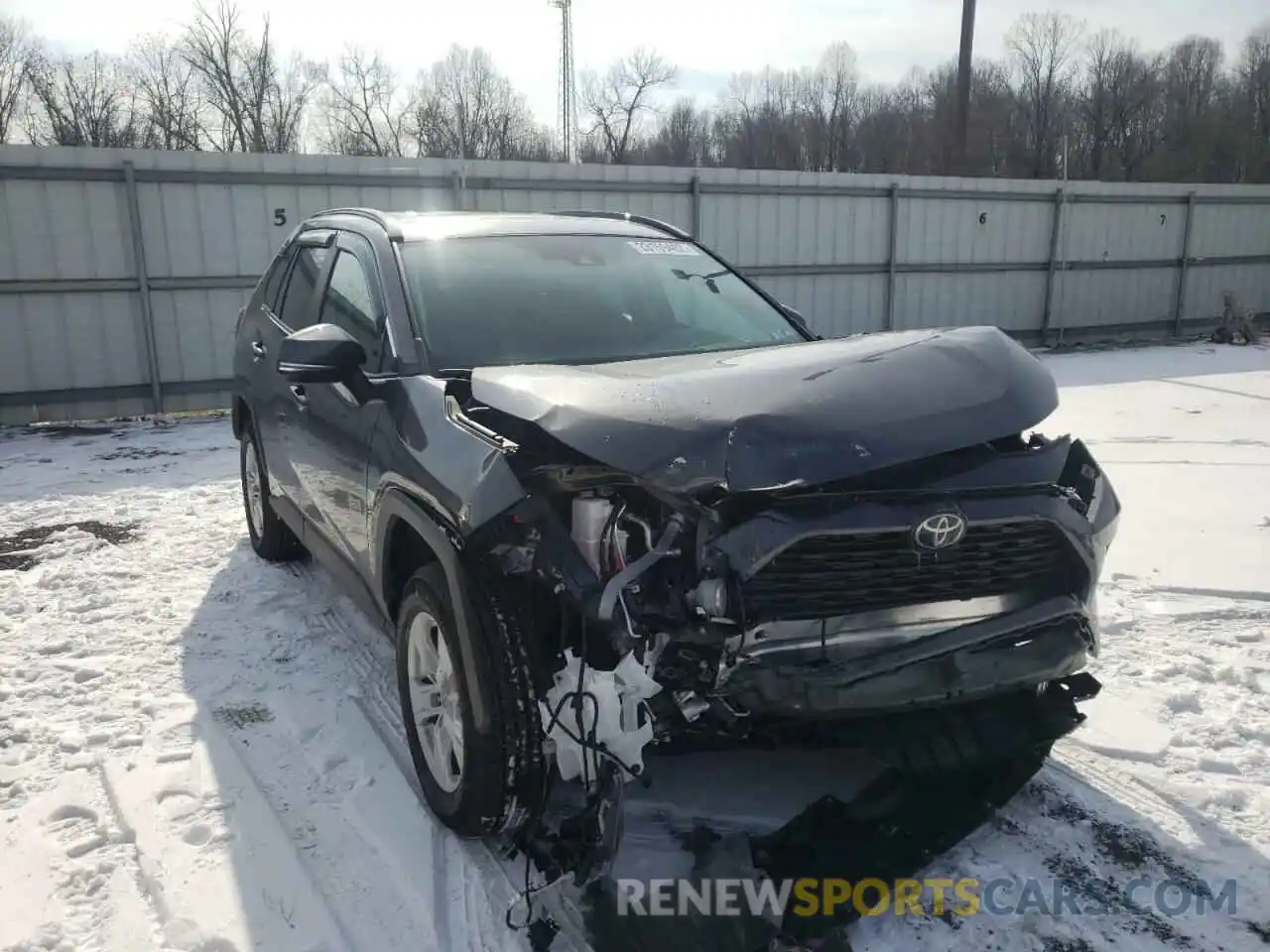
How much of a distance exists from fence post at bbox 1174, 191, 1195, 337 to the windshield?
52.4 feet

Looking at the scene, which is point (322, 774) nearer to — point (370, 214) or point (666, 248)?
point (370, 214)

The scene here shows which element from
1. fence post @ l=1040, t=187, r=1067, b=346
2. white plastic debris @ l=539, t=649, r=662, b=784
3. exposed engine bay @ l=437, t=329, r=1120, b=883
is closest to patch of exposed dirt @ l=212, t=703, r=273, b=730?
exposed engine bay @ l=437, t=329, r=1120, b=883

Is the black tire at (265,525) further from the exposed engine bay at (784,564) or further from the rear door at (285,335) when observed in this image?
the exposed engine bay at (784,564)

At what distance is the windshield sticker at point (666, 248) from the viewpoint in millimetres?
4199

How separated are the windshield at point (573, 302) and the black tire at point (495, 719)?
40.0 inches

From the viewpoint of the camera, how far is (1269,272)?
1834cm

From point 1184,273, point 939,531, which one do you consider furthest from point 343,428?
point 1184,273

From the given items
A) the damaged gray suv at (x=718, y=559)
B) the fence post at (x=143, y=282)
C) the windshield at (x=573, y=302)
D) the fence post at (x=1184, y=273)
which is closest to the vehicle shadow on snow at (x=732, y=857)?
the damaged gray suv at (x=718, y=559)

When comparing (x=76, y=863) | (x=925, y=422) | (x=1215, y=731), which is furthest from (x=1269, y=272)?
(x=76, y=863)

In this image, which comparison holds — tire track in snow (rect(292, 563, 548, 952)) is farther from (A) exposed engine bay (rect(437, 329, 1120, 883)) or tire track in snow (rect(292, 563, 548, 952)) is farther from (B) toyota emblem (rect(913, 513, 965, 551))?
(B) toyota emblem (rect(913, 513, 965, 551))

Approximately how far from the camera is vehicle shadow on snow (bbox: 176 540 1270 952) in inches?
91.0

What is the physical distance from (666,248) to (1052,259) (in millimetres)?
13586

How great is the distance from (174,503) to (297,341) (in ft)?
13.8

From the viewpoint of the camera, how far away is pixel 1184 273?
17.1m
